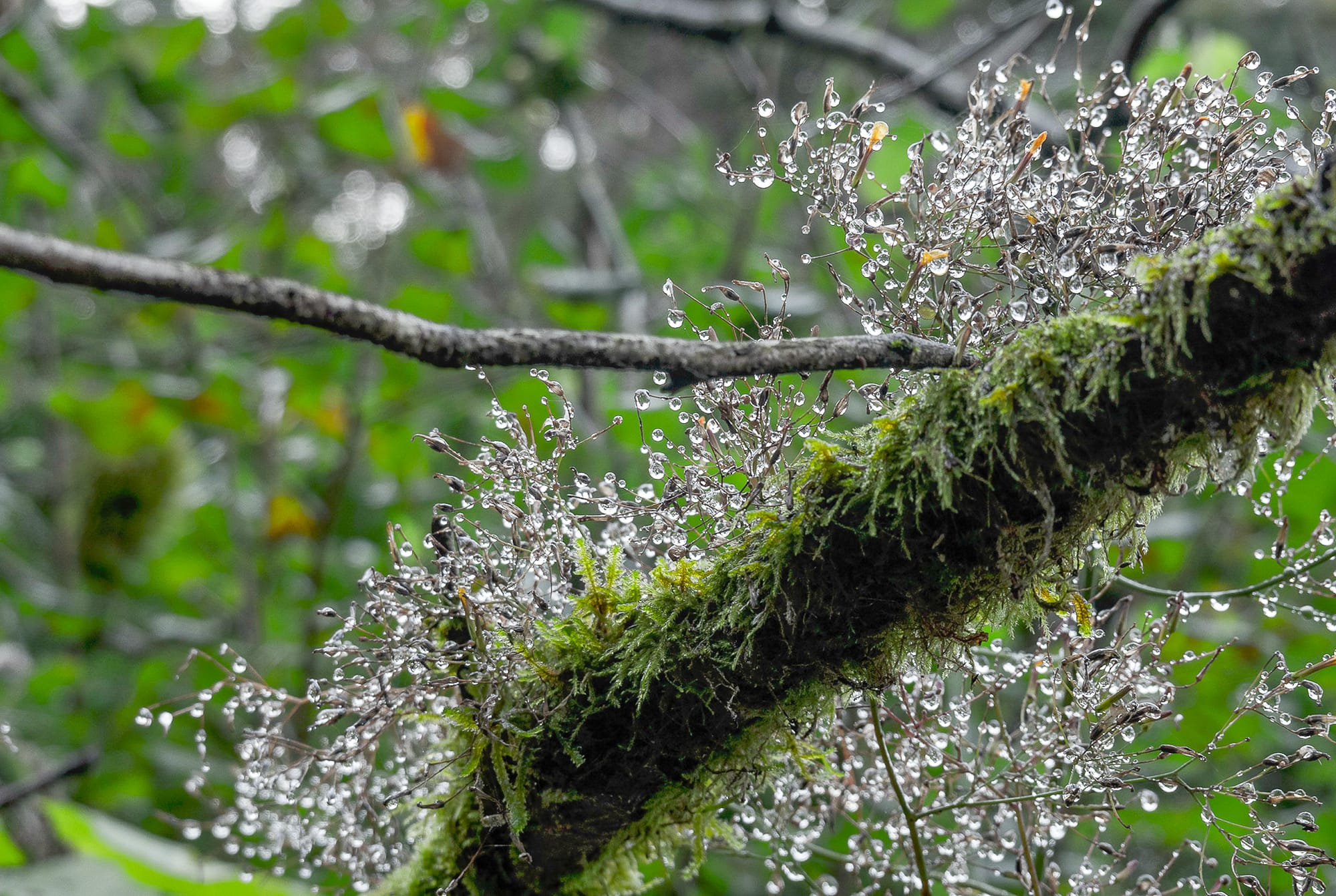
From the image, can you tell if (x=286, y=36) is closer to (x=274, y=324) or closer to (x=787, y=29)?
(x=274, y=324)

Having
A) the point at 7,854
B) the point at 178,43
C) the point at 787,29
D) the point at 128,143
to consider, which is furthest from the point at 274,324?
the point at 787,29

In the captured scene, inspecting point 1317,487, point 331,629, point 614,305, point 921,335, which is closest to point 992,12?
point 614,305

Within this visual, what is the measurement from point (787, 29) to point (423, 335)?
147 cm

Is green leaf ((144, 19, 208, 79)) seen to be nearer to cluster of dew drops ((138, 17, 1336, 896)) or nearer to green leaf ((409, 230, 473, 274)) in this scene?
green leaf ((409, 230, 473, 274))

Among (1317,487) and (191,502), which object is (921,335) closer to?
(1317,487)

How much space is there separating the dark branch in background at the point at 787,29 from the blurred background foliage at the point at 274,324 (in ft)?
0.10

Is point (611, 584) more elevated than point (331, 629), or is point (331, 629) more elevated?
point (331, 629)

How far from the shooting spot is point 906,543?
0.56m

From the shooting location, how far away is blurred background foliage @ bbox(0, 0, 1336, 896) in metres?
2.02

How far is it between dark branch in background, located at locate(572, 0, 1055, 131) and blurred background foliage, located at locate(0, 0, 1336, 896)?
0.03 metres

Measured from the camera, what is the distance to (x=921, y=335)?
62 cm

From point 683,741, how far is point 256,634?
1.83 meters

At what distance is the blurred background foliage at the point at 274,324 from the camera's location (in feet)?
6.63

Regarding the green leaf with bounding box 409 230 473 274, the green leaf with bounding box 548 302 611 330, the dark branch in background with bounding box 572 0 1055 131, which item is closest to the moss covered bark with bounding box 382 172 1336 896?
the dark branch in background with bounding box 572 0 1055 131
